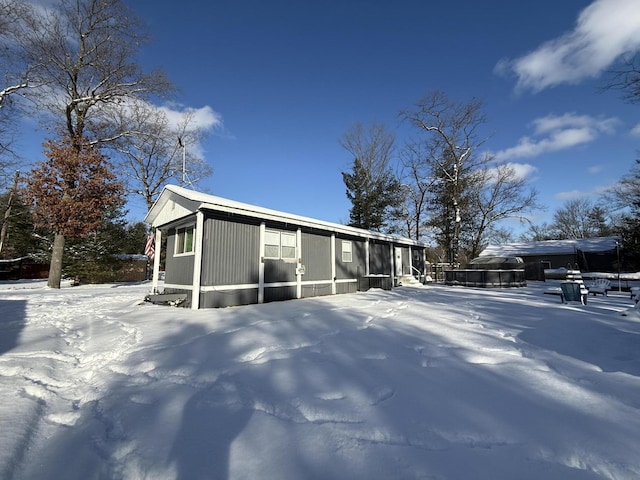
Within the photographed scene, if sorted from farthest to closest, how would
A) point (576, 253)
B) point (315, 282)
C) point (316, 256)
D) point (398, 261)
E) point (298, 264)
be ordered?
point (576, 253), point (398, 261), point (316, 256), point (315, 282), point (298, 264)

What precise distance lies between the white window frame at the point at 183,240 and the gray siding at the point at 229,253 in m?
1.04

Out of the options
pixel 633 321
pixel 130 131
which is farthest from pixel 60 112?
pixel 633 321

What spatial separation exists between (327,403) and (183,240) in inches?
325

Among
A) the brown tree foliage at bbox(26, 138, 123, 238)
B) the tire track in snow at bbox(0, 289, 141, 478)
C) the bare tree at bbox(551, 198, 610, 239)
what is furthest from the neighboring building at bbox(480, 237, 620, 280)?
the brown tree foliage at bbox(26, 138, 123, 238)

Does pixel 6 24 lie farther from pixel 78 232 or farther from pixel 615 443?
pixel 615 443

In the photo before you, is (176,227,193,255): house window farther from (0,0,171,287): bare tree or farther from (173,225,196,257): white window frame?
(0,0,171,287): bare tree

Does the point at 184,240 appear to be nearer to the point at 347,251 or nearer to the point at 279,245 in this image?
the point at 279,245

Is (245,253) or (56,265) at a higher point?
(245,253)

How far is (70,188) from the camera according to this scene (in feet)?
44.9

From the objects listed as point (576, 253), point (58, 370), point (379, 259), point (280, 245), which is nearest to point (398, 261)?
Result: point (379, 259)

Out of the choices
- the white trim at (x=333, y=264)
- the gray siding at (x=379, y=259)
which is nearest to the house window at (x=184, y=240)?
the white trim at (x=333, y=264)

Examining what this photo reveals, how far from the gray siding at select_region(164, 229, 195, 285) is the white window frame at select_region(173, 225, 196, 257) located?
0.50ft

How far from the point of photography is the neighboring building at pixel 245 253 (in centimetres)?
768

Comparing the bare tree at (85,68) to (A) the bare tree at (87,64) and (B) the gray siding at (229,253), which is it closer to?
(A) the bare tree at (87,64)
